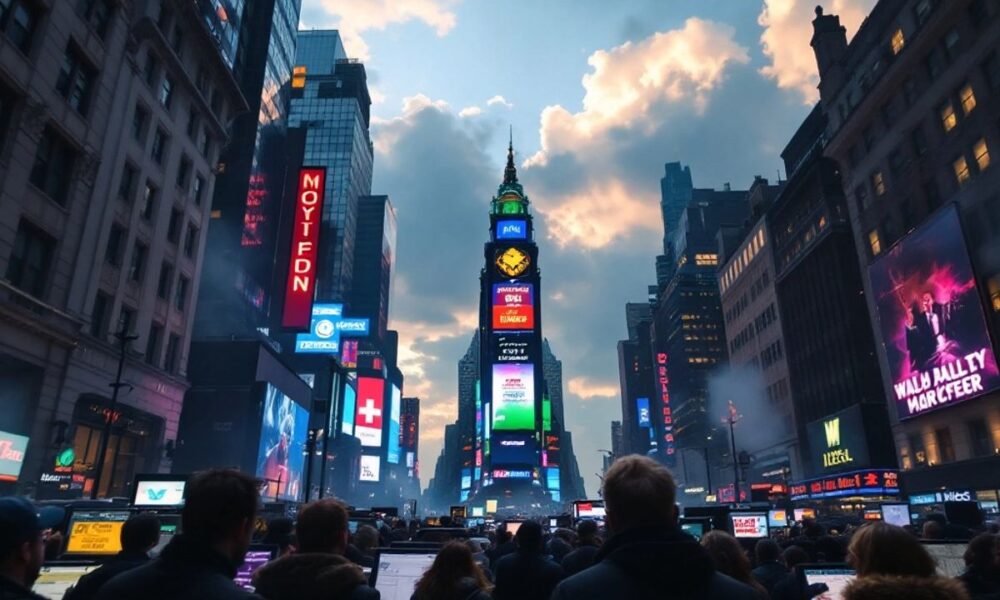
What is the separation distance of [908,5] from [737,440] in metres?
72.5

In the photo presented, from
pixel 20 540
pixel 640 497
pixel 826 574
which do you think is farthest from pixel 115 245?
pixel 640 497

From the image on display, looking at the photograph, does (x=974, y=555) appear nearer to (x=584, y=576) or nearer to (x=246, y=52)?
(x=584, y=576)

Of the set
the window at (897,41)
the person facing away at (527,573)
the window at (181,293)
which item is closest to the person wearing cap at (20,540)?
the person facing away at (527,573)

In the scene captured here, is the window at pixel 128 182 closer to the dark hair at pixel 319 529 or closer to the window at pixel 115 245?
the window at pixel 115 245

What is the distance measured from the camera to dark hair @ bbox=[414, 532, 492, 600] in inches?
223

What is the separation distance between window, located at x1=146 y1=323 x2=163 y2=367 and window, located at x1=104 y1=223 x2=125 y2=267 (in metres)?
5.38

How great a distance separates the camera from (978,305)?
38625 millimetres

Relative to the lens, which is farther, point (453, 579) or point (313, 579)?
point (453, 579)

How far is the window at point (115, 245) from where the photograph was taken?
109ft

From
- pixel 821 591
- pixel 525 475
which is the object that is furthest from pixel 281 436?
pixel 525 475

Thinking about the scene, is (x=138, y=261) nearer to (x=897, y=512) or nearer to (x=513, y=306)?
(x=897, y=512)

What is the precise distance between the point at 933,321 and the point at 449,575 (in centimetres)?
4927

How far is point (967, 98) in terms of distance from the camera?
138ft

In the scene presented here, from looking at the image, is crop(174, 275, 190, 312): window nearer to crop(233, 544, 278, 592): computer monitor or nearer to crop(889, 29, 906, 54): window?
crop(233, 544, 278, 592): computer monitor
